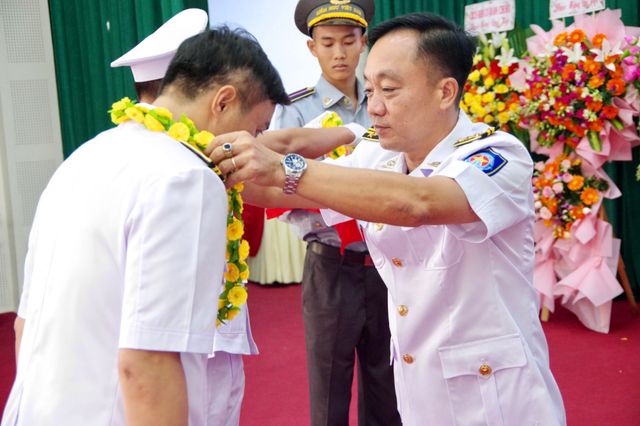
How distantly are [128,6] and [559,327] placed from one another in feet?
12.0

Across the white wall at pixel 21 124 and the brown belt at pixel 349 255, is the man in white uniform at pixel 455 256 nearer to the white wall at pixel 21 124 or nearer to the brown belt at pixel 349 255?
the brown belt at pixel 349 255

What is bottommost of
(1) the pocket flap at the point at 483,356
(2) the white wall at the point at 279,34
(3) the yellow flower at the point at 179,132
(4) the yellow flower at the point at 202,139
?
(1) the pocket flap at the point at 483,356

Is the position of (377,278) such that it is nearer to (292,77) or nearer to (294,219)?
(294,219)

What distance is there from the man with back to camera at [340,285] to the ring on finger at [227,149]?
1.11m

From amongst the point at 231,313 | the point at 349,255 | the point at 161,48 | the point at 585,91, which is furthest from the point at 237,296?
the point at 585,91

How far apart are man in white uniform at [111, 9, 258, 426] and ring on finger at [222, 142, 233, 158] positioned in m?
0.54

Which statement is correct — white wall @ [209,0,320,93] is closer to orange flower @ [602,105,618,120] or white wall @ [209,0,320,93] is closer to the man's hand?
orange flower @ [602,105,618,120]

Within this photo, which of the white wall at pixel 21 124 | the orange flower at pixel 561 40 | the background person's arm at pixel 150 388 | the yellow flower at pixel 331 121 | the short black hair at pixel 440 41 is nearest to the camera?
the background person's arm at pixel 150 388

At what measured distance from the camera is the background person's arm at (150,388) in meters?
1.11

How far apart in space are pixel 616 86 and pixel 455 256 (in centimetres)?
278

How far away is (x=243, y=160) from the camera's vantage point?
1.34 meters

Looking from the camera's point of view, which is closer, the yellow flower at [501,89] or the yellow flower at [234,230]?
the yellow flower at [234,230]

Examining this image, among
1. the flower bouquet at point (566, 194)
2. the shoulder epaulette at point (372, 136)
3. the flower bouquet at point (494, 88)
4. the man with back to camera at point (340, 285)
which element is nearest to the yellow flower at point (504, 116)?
the flower bouquet at point (494, 88)

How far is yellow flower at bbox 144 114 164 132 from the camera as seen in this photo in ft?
4.17
